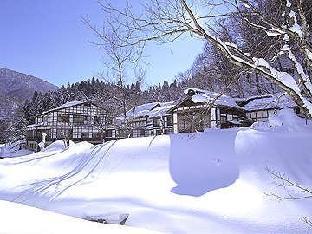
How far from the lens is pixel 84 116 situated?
5019cm

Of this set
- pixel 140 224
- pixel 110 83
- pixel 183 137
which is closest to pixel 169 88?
pixel 110 83

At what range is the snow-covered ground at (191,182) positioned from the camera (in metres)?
7.50

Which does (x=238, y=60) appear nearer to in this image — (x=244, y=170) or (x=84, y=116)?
(x=244, y=170)

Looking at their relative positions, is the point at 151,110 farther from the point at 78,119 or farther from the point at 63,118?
the point at 63,118

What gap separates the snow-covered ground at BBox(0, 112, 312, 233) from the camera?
750 centimetres

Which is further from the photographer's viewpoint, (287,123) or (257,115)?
(257,115)

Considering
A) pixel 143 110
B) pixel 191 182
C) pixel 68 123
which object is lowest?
pixel 191 182

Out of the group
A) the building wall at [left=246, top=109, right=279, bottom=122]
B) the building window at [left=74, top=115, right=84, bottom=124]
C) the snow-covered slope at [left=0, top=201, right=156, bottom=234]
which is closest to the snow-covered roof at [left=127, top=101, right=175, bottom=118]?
the building window at [left=74, top=115, right=84, bottom=124]

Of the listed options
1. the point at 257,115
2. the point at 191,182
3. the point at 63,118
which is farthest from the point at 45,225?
the point at 63,118

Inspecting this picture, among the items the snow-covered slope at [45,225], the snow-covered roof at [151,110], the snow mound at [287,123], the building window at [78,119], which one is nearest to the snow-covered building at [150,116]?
the snow-covered roof at [151,110]

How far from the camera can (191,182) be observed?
963 centimetres

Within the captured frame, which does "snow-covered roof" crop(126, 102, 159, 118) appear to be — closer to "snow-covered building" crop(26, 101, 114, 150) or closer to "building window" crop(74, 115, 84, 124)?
"snow-covered building" crop(26, 101, 114, 150)

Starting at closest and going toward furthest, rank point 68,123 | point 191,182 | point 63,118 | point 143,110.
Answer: point 191,182 → point 143,110 → point 68,123 → point 63,118

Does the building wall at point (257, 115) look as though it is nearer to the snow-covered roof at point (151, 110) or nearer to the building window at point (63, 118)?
the snow-covered roof at point (151, 110)
